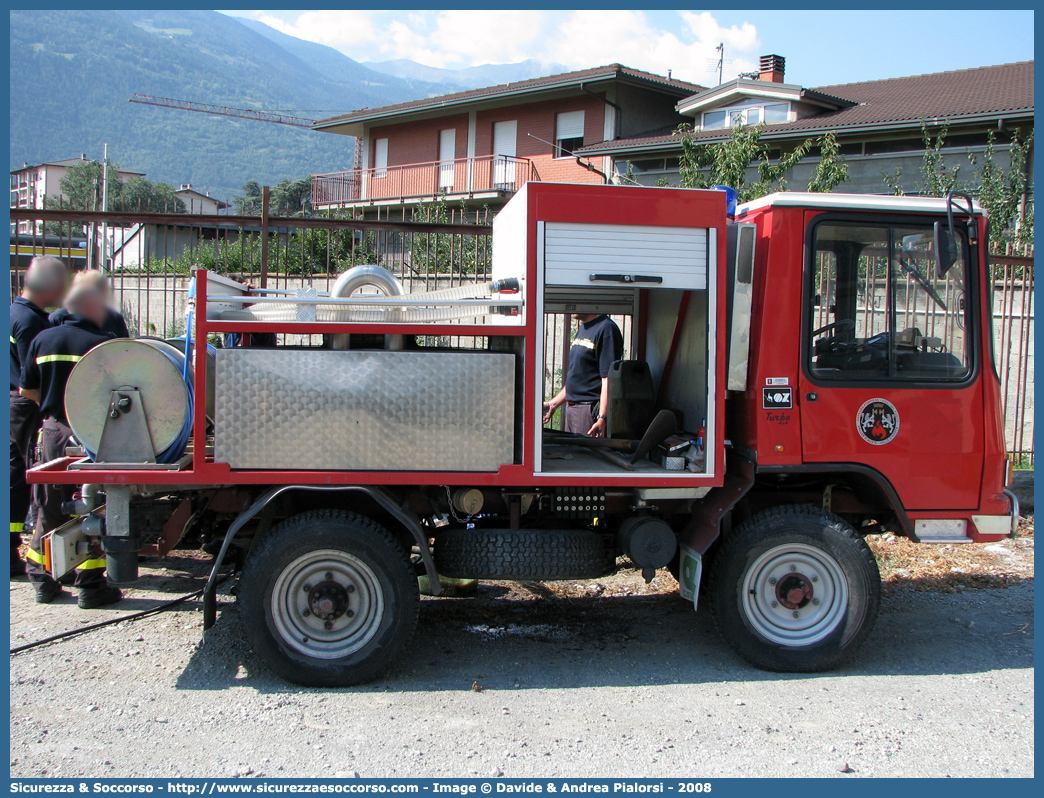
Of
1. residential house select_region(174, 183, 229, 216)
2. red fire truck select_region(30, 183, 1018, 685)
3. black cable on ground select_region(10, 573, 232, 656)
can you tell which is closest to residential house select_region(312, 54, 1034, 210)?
residential house select_region(174, 183, 229, 216)

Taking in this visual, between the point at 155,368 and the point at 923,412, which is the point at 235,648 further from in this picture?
the point at 923,412

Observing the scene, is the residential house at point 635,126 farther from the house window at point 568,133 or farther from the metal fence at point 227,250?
the metal fence at point 227,250

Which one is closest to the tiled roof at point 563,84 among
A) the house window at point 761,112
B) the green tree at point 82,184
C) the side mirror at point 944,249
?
the house window at point 761,112

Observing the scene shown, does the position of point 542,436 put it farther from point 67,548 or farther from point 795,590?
point 67,548

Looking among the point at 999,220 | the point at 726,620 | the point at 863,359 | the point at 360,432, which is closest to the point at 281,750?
the point at 360,432

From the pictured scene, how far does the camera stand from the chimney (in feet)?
81.2

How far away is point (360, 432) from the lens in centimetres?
386

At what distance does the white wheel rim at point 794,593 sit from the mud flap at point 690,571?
25 centimetres

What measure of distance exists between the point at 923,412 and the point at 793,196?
139cm

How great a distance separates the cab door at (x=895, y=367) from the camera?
4113mm

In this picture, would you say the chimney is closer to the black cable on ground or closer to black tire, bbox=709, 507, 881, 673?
black tire, bbox=709, 507, 881, 673

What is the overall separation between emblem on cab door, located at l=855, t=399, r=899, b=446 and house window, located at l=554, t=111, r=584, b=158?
23.2 meters

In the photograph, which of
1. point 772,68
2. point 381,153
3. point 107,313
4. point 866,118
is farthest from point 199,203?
point 381,153

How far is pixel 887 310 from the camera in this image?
428 centimetres
